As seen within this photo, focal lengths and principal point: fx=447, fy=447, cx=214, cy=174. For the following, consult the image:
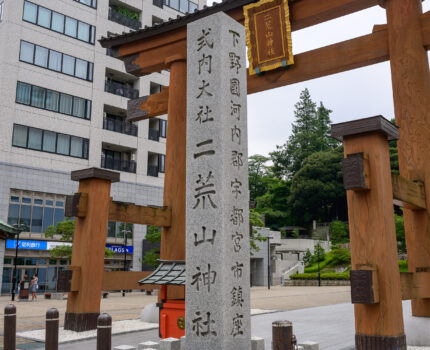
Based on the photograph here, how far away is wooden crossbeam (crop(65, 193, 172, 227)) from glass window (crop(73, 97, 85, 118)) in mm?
23907

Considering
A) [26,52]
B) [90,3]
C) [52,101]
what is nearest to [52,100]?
[52,101]

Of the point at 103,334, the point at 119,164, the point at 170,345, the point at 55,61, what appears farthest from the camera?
the point at 119,164

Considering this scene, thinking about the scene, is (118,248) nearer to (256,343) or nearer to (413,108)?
(413,108)

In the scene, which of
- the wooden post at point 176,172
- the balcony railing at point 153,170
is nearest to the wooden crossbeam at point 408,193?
the wooden post at point 176,172

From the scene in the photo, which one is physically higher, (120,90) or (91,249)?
(120,90)

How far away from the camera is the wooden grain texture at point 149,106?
47.4 feet

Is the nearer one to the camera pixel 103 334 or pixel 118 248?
pixel 103 334

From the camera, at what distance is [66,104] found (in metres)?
33.9

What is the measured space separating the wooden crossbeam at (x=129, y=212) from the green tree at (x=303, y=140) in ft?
199

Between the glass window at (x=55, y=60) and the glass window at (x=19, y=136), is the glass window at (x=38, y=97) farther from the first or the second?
the glass window at (x=55, y=60)

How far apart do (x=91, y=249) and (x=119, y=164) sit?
25740mm

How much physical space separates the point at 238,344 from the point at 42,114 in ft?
97.3

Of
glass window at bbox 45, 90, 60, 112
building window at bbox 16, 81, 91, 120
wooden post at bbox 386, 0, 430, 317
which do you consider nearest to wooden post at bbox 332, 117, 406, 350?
wooden post at bbox 386, 0, 430, 317

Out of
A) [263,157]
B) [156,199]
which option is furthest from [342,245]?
[156,199]
